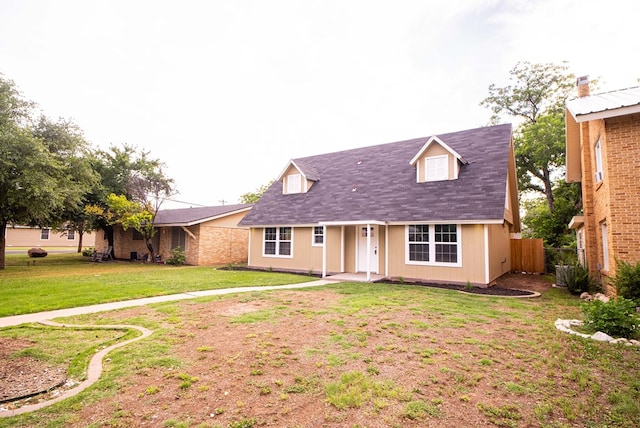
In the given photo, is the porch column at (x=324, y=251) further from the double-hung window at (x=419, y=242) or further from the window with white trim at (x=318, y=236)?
the double-hung window at (x=419, y=242)

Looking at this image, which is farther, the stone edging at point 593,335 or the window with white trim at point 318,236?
the window with white trim at point 318,236

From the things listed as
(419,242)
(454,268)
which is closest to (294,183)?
(419,242)

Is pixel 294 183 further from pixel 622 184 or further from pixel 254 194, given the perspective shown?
pixel 254 194

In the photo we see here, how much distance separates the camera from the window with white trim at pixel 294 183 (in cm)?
1817

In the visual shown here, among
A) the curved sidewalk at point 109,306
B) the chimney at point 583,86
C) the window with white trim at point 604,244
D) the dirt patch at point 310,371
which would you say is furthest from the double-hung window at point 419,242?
the chimney at point 583,86

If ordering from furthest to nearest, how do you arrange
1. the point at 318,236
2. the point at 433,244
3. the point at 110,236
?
1. the point at 110,236
2. the point at 318,236
3. the point at 433,244

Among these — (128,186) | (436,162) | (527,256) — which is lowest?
(527,256)

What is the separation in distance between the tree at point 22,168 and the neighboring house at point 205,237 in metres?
6.38

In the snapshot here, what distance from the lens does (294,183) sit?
60.3ft

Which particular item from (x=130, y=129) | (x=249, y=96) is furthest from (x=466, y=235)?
(x=130, y=129)

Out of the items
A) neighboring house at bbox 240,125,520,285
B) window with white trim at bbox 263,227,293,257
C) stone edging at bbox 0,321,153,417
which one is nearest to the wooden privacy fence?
neighboring house at bbox 240,125,520,285

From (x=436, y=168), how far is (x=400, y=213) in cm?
278

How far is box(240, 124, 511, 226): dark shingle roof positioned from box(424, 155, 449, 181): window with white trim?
337 millimetres

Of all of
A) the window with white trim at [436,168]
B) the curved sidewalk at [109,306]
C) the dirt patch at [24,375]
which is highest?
the window with white trim at [436,168]
